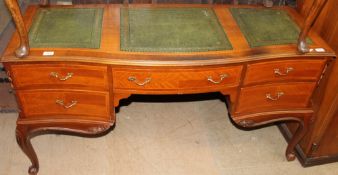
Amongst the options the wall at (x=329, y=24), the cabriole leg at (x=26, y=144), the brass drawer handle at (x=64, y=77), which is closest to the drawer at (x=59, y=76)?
the brass drawer handle at (x=64, y=77)

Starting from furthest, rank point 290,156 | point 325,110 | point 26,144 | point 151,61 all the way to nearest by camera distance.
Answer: point 290,156 → point 325,110 → point 26,144 → point 151,61

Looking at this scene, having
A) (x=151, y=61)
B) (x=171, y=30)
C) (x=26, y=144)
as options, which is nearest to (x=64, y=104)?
(x=26, y=144)

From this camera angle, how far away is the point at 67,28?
168cm

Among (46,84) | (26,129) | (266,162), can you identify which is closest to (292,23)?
(266,162)

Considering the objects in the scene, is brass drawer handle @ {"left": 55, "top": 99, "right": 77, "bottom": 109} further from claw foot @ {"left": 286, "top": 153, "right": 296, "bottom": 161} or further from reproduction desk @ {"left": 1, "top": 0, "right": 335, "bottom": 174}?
claw foot @ {"left": 286, "top": 153, "right": 296, "bottom": 161}

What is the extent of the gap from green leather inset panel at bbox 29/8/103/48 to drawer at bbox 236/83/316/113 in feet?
2.70

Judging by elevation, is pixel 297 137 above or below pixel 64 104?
below

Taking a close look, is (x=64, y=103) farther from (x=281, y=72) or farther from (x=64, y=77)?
(x=281, y=72)

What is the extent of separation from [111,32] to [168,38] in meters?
0.30

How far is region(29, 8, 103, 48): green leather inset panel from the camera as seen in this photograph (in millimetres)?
1576

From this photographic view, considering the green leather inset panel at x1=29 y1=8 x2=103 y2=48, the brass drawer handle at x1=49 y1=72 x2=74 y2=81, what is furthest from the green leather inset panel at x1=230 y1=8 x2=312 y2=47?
the brass drawer handle at x1=49 y1=72 x2=74 y2=81

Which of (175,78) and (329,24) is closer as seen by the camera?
(175,78)

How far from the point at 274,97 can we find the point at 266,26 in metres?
0.39

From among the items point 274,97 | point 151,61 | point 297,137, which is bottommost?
point 297,137
